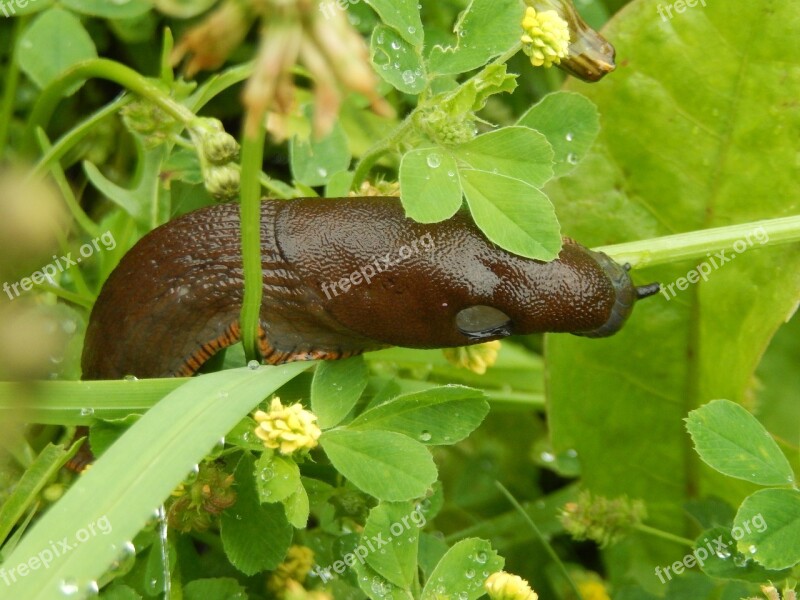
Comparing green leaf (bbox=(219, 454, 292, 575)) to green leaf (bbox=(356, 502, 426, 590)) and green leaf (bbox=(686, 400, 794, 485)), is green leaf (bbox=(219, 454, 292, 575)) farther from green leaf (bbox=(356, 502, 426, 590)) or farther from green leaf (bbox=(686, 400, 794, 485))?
green leaf (bbox=(686, 400, 794, 485))

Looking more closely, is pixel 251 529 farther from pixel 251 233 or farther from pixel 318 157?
pixel 318 157

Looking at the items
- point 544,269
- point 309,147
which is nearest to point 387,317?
point 544,269

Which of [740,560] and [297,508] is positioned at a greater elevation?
[297,508]

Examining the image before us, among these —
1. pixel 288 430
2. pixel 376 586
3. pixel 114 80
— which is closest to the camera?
pixel 288 430

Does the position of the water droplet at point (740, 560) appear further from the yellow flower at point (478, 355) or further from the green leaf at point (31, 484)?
the green leaf at point (31, 484)

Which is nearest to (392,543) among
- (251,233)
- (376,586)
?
(376,586)

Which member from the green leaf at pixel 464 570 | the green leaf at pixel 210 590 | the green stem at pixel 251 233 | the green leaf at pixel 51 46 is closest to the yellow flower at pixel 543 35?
the green stem at pixel 251 233
